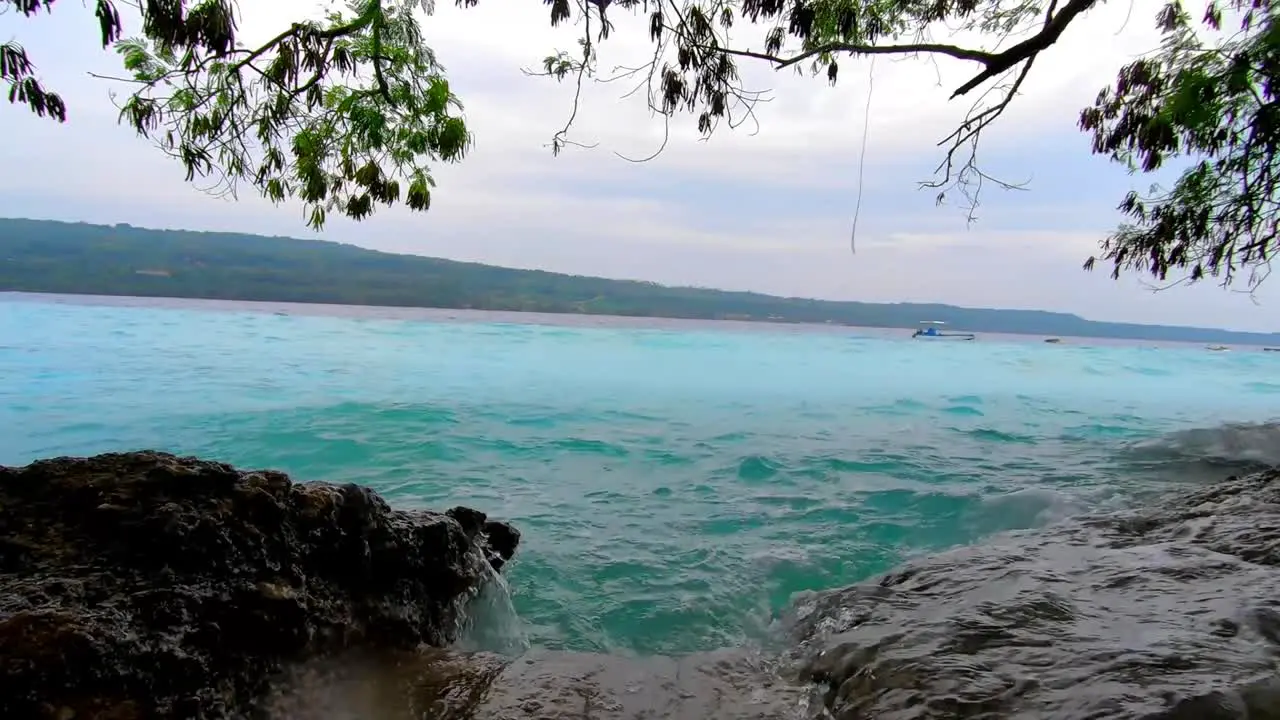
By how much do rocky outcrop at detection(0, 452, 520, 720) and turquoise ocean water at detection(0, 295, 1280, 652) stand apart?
1.03 metres

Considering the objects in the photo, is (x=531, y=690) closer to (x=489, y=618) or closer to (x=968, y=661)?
(x=489, y=618)

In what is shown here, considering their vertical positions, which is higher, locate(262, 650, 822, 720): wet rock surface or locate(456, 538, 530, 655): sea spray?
locate(262, 650, 822, 720): wet rock surface

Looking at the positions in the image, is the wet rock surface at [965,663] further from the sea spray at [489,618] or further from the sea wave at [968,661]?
the sea spray at [489,618]

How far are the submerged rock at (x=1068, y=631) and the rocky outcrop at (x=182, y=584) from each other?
143cm

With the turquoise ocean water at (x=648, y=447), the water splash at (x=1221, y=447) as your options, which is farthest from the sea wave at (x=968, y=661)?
the water splash at (x=1221, y=447)

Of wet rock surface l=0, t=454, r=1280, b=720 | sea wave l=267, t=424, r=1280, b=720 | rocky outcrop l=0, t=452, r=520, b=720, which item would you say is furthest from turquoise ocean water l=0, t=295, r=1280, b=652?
rocky outcrop l=0, t=452, r=520, b=720

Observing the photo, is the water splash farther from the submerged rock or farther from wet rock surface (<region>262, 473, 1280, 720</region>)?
wet rock surface (<region>262, 473, 1280, 720</region>)

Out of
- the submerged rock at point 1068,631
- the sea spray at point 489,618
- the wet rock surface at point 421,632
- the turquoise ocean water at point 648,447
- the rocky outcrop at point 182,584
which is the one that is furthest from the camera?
the turquoise ocean water at point 648,447

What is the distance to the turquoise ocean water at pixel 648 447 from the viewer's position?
391 cm

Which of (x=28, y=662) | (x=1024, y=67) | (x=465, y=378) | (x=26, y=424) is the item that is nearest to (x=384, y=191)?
(x=28, y=662)

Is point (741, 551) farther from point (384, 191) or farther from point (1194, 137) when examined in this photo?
point (1194, 137)

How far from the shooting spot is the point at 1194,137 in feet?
20.7

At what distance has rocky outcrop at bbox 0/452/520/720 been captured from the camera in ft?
Answer: 4.42

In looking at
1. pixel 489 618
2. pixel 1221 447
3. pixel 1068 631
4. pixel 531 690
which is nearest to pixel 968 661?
pixel 1068 631
